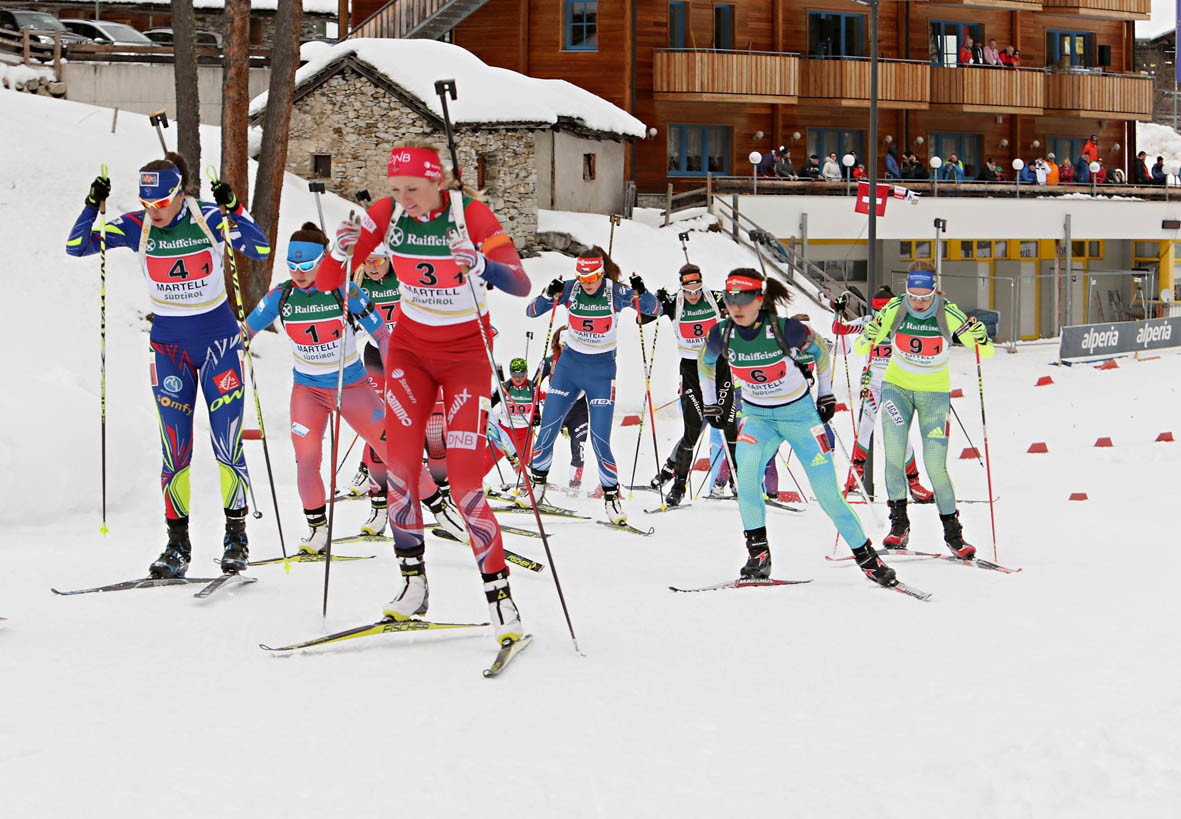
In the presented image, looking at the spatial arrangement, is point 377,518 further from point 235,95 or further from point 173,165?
point 235,95

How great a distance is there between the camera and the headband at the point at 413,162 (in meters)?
5.79

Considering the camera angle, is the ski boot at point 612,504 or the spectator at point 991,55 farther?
the spectator at point 991,55

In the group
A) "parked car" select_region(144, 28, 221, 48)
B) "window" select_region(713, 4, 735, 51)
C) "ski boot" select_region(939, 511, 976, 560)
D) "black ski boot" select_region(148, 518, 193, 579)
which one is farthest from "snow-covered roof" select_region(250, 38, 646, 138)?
"black ski boot" select_region(148, 518, 193, 579)

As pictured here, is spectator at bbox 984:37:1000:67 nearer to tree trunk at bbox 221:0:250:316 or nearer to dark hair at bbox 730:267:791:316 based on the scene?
tree trunk at bbox 221:0:250:316

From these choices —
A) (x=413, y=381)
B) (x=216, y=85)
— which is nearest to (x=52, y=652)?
(x=413, y=381)

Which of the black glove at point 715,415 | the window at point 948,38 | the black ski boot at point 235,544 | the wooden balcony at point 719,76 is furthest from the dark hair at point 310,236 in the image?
the window at point 948,38

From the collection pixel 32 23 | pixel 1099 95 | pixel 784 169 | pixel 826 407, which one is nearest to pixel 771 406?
pixel 826 407

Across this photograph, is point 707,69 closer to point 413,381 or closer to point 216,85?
point 216,85

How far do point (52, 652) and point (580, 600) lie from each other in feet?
9.32

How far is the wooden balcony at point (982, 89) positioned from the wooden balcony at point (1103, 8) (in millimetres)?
2690

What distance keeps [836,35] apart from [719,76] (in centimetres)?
589

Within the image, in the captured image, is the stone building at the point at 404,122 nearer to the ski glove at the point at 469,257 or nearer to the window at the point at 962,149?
the window at the point at 962,149

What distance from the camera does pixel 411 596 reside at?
20.5 feet

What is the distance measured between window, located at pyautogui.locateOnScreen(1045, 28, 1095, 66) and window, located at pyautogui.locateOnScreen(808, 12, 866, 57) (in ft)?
23.3
